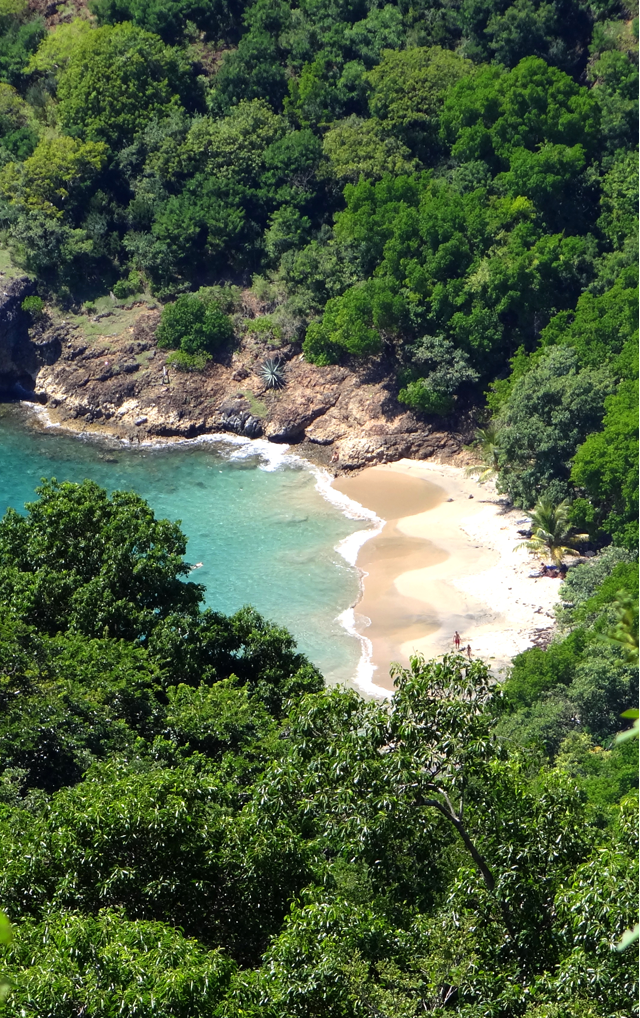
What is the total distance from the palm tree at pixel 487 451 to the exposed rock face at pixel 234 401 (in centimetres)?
147

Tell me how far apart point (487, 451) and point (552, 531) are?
7069mm

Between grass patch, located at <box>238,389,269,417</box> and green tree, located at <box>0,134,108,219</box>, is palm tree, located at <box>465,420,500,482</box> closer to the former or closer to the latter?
grass patch, located at <box>238,389,269,417</box>

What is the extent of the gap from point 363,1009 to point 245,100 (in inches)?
2191

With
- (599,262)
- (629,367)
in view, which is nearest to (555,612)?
(629,367)

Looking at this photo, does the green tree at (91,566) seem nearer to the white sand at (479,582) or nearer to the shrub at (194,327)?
the white sand at (479,582)

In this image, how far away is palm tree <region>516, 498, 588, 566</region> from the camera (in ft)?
148

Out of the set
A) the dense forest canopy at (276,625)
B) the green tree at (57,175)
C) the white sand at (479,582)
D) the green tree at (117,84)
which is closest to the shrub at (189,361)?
the dense forest canopy at (276,625)

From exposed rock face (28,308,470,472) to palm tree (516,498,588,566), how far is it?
8.94m

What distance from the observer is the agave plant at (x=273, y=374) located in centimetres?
5819

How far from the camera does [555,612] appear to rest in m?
41.2

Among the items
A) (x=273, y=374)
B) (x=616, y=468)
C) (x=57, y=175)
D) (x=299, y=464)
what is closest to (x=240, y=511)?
(x=299, y=464)

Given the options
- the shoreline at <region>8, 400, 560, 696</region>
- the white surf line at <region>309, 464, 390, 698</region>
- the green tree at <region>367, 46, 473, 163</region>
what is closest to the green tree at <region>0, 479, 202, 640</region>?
the white surf line at <region>309, 464, 390, 698</region>

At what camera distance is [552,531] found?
1788 inches

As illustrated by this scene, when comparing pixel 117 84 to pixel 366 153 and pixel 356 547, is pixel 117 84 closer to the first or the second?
pixel 366 153
